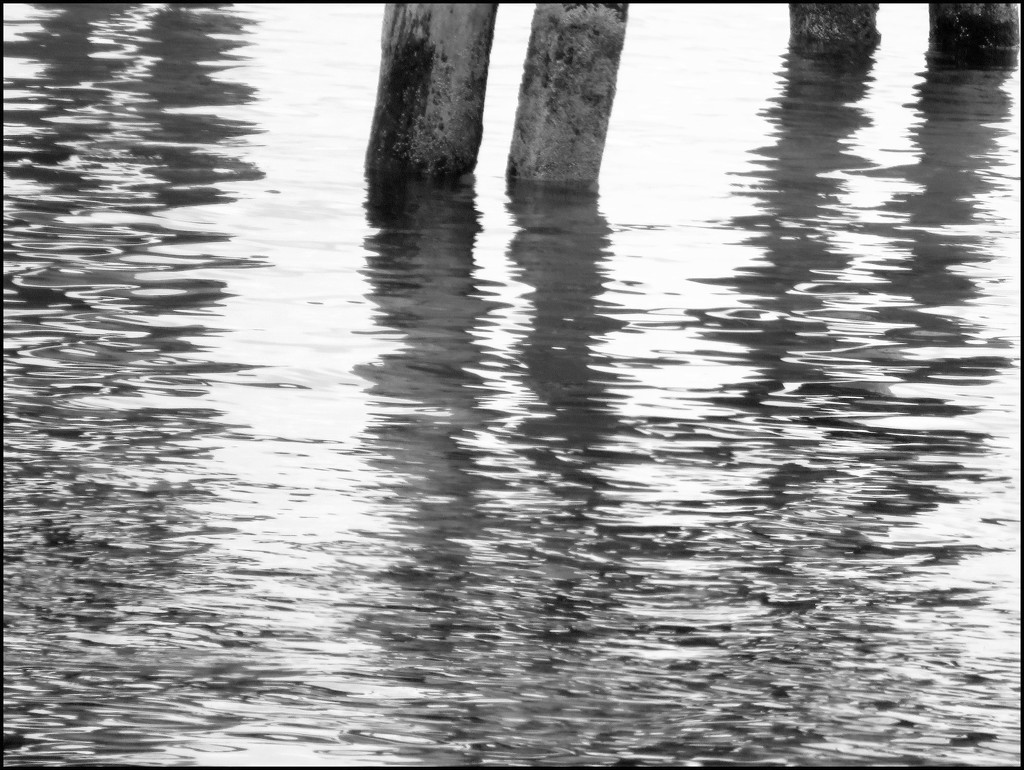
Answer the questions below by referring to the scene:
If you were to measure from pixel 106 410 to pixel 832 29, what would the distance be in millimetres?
10530

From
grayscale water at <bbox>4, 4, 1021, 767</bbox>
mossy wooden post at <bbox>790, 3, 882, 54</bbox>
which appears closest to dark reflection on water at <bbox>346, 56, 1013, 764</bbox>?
grayscale water at <bbox>4, 4, 1021, 767</bbox>

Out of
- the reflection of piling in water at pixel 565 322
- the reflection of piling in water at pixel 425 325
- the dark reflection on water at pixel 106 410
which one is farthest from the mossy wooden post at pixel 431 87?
the dark reflection on water at pixel 106 410

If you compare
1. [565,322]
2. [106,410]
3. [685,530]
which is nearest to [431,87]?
[565,322]

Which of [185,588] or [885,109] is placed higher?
[885,109]

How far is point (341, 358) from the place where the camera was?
17.8 feet

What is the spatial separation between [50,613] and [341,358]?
2101mm

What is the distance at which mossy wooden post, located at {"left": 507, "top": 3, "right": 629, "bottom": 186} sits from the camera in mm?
7750

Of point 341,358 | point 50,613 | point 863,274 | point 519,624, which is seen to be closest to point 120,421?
point 341,358

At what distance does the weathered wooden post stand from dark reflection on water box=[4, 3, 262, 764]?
20.9ft

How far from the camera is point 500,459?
4.56 metres

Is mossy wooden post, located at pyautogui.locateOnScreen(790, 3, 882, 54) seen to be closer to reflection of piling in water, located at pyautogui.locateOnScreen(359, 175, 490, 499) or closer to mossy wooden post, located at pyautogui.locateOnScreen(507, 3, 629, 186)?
mossy wooden post, located at pyautogui.locateOnScreen(507, 3, 629, 186)

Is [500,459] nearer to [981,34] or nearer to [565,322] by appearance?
[565,322]

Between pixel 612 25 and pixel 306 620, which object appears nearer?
pixel 306 620

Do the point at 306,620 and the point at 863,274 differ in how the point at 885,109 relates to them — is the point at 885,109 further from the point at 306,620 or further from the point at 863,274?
the point at 306,620
